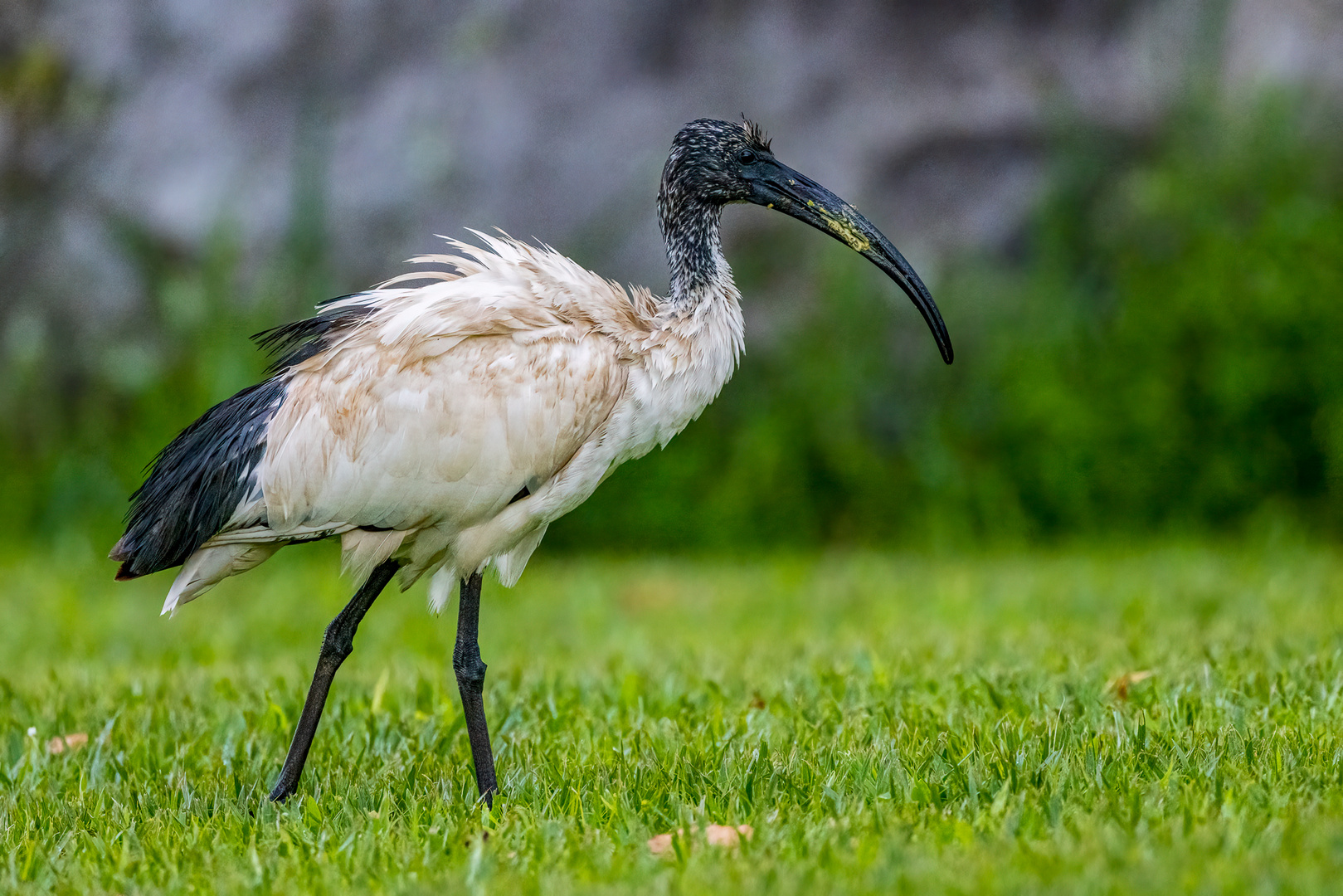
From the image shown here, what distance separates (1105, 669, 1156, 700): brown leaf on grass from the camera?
429 centimetres

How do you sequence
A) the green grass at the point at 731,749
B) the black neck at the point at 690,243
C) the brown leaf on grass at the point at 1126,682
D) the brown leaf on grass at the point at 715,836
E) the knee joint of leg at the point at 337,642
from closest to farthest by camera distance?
the green grass at the point at 731,749, the brown leaf on grass at the point at 715,836, the knee joint of leg at the point at 337,642, the black neck at the point at 690,243, the brown leaf on grass at the point at 1126,682

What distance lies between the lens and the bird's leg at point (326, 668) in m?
3.70

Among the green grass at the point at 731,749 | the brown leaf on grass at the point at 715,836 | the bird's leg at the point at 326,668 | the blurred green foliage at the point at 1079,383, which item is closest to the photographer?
the green grass at the point at 731,749

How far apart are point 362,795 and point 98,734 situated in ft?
3.80

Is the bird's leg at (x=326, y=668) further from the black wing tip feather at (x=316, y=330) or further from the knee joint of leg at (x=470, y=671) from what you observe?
the black wing tip feather at (x=316, y=330)

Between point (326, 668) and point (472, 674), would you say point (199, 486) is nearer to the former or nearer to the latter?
point (326, 668)

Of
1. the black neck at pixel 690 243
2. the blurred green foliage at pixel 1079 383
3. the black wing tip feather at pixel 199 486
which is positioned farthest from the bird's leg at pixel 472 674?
the blurred green foliage at pixel 1079 383

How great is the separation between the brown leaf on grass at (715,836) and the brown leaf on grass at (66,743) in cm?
200

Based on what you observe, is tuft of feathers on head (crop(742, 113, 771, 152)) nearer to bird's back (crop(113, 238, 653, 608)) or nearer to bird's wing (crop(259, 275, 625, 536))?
bird's back (crop(113, 238, 653, 608))

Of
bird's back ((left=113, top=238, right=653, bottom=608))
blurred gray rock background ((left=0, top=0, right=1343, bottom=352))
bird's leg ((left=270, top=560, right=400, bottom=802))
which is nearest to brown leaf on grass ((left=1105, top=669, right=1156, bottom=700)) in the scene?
bird's back ((left=113, top=238, right=653, bottom=608))

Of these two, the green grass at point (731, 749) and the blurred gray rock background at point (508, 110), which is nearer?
the green grass at point (731, 749)

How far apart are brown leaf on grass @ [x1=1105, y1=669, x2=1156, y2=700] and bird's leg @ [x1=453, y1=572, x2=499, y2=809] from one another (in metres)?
1.84

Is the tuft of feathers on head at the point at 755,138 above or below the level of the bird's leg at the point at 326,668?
above

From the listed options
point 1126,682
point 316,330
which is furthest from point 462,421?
point 1126,682
